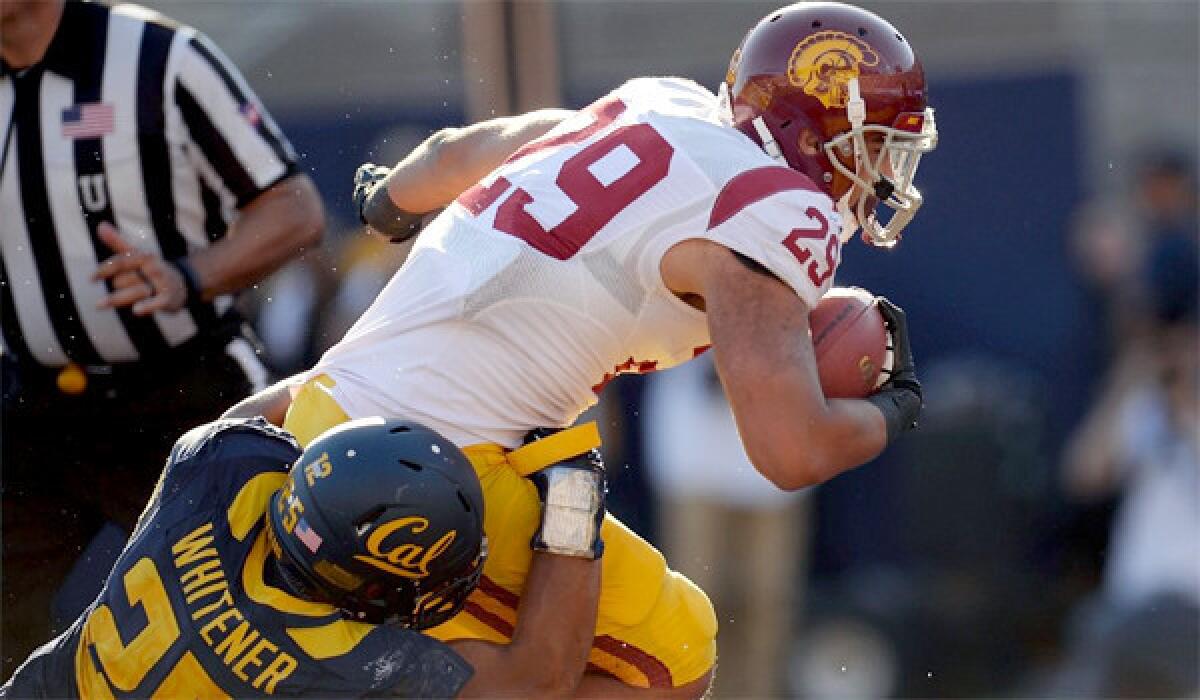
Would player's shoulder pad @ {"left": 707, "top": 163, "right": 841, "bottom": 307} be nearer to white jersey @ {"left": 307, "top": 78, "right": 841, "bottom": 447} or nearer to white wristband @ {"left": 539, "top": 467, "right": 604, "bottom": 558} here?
white jersey @ {"left": 307, "top": 78, "right": 841, "bottom": 447}

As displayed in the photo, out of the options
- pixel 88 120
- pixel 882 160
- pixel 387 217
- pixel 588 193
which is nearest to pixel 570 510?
pixel 588 193

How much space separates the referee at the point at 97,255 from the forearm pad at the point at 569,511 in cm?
168

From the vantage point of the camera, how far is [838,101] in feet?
14.1

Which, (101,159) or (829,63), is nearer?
(829,63)

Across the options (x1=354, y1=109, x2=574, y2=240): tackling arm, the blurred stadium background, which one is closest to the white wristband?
(x1=354, y1=109, x2=574, y2=240): tackling arm

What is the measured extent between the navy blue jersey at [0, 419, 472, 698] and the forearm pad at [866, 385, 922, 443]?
3.18 ft

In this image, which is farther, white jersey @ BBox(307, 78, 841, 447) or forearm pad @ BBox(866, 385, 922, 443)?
forearm pad @ BBox(866, 385, 922, 443)

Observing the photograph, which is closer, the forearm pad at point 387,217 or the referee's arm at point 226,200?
the forearm pad at point 387,217

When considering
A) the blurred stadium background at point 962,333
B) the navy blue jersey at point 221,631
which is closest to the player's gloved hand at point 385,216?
the navy blue jersey at point 221,631

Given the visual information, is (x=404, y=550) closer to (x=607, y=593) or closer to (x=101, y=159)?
(x=607, y=593)

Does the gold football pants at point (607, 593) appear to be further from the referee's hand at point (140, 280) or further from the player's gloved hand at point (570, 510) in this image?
the referee's hand at point (140, 280)

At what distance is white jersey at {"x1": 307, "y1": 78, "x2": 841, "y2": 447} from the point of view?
4062 millimetres

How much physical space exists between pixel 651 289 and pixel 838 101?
22.8 inches

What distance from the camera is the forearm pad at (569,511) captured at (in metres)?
4.15
